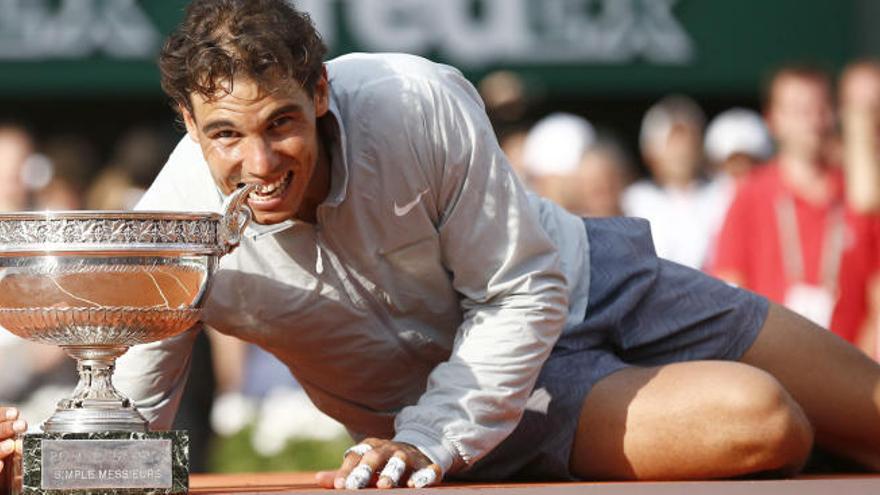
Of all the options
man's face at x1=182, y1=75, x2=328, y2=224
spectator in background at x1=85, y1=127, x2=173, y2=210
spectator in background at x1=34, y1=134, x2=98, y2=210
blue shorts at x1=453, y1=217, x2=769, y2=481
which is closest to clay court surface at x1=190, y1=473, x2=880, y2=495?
blue shorts at x1=453, y1=217, x2=769, y2=481

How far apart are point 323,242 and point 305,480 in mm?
553

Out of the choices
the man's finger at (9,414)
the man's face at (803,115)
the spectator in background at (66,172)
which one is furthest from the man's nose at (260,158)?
the spectator in background at (66,172)

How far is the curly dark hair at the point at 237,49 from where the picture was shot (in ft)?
10.5

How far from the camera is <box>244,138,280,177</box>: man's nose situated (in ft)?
10.6

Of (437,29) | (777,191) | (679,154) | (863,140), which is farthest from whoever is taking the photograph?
(437,29)

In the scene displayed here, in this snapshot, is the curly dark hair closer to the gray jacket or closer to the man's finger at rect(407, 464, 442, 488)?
the gray jacket

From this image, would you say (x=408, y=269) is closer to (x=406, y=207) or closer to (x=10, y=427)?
(x=406, y=207)

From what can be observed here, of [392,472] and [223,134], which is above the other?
[223,134]

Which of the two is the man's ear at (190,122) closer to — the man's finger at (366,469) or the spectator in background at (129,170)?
the man's finger at (366,469)

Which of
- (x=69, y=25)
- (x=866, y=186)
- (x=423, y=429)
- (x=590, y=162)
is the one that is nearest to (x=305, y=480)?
(x=423, y=429)

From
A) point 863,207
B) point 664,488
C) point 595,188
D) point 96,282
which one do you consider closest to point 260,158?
point 96,282

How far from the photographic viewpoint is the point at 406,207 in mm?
3518

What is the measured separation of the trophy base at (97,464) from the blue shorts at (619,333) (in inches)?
36.5

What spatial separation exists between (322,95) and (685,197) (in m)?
4.65
